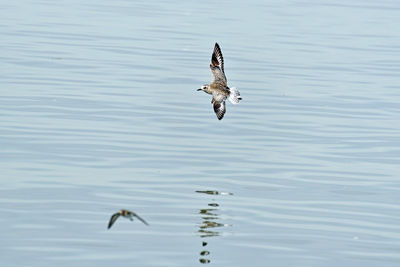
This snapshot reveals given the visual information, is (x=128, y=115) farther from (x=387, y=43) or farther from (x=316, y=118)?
(x=387, y=43)

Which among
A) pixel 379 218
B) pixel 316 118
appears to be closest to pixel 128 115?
pixel 316 118

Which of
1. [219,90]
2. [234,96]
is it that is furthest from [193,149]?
[219,90]

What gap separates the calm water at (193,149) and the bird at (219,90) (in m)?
0.67

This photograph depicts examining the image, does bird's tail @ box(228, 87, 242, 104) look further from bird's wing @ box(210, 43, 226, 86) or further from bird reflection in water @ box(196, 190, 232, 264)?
bird reflection in water @ box(196, 190, 232, 264)

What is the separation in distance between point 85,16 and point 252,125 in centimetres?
2023

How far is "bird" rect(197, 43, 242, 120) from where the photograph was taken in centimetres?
2250

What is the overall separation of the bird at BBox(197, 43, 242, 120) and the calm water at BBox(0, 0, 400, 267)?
0.67 meters

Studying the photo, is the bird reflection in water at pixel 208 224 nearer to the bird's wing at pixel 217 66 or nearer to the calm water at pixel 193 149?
the calm water at pixel 193 149

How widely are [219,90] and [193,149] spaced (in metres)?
2.12

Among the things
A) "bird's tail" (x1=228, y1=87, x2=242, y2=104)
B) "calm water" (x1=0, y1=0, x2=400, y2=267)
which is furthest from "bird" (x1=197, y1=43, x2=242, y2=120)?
"calm water" (x1=0, y1=0, x2=400, y2=267)

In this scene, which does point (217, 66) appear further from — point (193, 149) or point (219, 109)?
point (193, 149)

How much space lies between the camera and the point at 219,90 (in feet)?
76.1

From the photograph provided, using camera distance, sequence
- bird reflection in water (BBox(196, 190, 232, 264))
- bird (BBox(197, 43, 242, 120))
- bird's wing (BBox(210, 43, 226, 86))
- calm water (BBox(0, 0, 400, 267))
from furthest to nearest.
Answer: bird's wing (BBox(210, 43, 226, 86)), bird (BBox(197, 43, 242, 120)), calm water (BBox(0, 0, 400, 267)), bird reflection in water (BBox(196, 190, 232, 264))

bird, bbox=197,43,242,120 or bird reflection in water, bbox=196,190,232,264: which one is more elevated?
bird, bbox=197,43,242,120
